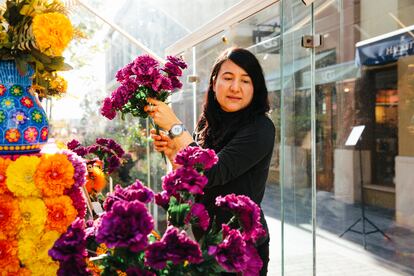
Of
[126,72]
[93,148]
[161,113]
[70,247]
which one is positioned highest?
[126,72]

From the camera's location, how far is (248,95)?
1438mm

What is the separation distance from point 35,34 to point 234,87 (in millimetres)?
646

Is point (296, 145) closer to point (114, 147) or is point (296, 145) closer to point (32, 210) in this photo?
point (114, 147)

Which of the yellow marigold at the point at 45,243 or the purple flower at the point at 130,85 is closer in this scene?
the yellow marigold at the point at 45,243

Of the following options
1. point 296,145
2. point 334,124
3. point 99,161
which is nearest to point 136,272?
point 99,161

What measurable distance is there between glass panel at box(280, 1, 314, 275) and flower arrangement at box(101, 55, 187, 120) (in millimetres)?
1178

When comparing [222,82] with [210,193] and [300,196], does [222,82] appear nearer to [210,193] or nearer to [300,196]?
[210,193]

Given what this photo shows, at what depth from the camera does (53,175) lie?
937mm

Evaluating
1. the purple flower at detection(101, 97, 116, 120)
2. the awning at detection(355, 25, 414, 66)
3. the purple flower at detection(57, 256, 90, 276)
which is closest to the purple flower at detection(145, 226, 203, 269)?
the purple flower at detection(57, 256, 90, 276)

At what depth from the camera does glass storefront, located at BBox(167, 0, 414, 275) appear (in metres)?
2.34

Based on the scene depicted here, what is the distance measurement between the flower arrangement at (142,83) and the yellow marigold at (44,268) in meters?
0.45

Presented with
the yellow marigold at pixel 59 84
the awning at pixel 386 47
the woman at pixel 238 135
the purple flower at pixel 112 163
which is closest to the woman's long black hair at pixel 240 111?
the woman at pixel 238 135

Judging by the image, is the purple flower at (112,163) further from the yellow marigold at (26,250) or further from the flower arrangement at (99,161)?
the yellow marigold at (26,250)

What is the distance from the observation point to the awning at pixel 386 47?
416 centimetres
